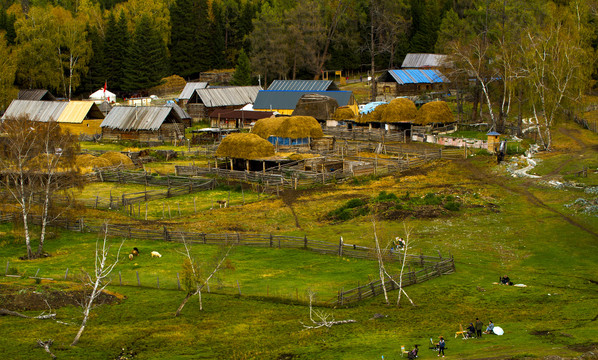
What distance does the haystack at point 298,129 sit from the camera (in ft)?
217

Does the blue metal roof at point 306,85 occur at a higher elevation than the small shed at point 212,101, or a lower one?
higher

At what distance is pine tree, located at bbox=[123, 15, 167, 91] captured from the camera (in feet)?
359

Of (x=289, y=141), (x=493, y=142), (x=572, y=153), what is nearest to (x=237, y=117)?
(x=289, y=141)

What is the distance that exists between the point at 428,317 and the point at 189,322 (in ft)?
31.6

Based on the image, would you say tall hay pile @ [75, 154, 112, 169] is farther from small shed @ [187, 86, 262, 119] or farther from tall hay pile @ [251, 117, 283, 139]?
small shed @ [187, 86, 262, 119]

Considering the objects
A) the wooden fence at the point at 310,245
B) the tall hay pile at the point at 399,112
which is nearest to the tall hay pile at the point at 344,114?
the tall hay pile at the point at 399,112

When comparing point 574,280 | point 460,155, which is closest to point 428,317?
point 574,280

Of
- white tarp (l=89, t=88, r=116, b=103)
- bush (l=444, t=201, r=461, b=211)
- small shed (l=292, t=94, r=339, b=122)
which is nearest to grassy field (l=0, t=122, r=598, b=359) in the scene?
bush (l=444, t=201, r=461, b=211)

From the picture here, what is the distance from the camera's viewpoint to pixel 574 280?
3234 centimetres

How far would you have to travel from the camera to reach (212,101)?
96.2 m

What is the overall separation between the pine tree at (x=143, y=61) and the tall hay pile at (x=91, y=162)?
4764 centimetres

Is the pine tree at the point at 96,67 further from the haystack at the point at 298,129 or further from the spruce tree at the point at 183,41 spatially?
the haystack at the point at 298,129

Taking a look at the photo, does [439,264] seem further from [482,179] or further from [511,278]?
[482,179]

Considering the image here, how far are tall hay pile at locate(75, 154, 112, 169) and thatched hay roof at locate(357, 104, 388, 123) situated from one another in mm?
29112
